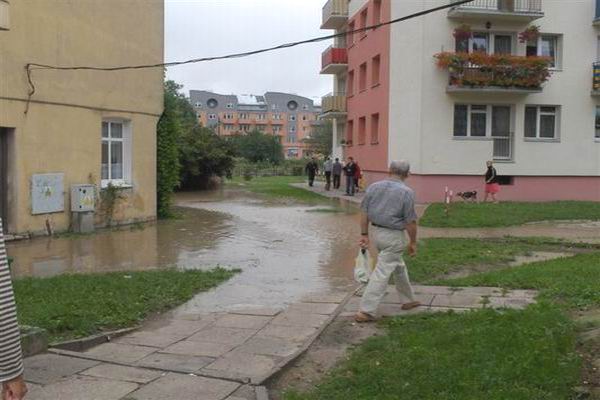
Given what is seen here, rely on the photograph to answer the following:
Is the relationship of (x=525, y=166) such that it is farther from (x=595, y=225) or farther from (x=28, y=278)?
(x=28, y=278)

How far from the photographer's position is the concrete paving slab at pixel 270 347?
611 cm

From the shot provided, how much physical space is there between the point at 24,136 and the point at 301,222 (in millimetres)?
7267

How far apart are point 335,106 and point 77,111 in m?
22.2

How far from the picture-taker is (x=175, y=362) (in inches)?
227

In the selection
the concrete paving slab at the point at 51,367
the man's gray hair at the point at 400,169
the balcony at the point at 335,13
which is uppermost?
the balcony at the point at 335,13

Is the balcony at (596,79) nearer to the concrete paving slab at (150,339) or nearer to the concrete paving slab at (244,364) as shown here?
the concrete paving slab at (150,339)

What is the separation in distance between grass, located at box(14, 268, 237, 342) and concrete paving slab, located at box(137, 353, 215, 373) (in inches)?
39.5

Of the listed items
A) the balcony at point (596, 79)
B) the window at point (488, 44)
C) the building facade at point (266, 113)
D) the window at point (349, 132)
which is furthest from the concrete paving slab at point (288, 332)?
the building facade at point (266, 113)

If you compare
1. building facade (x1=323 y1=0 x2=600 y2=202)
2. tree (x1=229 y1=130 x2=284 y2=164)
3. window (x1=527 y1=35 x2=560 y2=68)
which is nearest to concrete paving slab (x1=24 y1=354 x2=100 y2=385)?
building facade (x1=323 y1=0 x2=600 y2=202)

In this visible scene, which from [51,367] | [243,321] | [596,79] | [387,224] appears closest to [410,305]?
[387,224]

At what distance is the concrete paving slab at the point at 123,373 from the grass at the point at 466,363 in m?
1.07

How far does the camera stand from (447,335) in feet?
20.1

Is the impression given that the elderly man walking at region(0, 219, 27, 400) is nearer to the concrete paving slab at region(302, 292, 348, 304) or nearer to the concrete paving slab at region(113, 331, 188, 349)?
the concrete paving slab at region(113, 331, 188, 349)

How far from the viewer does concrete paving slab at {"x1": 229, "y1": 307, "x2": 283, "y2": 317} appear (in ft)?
25.0
